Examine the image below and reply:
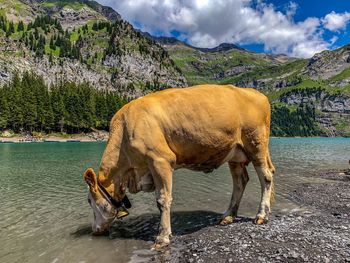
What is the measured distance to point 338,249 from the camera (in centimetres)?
938

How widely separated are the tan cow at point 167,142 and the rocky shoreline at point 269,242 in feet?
2.75

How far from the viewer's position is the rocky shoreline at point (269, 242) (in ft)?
29.6

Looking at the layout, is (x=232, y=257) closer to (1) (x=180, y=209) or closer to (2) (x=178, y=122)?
(2) (x=178, y=122)

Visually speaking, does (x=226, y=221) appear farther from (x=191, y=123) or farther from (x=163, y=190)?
(x=191, y=123)

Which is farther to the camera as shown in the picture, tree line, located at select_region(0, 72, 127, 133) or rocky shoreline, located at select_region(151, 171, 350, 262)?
tree line, located at select_region(0, 72, 127, 133)

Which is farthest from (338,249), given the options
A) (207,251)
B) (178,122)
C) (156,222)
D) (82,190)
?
(82,190)

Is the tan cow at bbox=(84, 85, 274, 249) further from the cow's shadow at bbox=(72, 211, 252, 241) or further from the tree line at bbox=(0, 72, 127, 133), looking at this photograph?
the tree line at bbox=(0, 72, 127, 133)

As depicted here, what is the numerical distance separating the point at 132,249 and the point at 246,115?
5988 mm

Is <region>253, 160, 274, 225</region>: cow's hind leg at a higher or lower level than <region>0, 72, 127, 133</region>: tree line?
lower

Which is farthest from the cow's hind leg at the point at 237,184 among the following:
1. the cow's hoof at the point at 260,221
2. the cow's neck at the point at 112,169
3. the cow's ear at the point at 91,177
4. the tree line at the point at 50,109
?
the tree line at the point at 50,109

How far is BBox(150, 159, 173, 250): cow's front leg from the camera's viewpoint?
1035cm

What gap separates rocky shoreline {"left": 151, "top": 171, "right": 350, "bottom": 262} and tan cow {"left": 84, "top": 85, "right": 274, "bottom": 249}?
2.75 ft

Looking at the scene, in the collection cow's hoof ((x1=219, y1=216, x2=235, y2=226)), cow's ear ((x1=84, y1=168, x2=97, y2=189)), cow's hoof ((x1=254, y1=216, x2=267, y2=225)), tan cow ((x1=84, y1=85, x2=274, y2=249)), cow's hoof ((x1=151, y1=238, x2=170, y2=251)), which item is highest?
tan cow ((x1=84, y1=85, x2=274, y2=249))

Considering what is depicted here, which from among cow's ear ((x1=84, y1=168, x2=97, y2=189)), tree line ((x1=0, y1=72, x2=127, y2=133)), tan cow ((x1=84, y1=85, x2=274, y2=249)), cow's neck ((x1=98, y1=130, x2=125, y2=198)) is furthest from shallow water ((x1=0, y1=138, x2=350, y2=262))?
tree line ((x1=0, y1=72, x2=127, y2=133))
